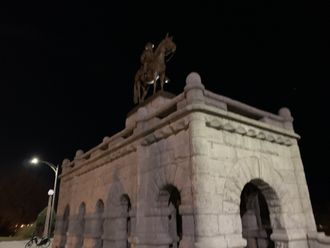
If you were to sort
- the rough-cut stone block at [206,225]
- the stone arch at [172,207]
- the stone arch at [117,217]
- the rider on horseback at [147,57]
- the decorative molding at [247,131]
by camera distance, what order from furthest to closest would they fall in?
the rider on horseback at [147,57], the stone arch at [117,217], the stone arch at [172,207], the decorative molding at [247,131], the rough-cut stone block at [206,225]

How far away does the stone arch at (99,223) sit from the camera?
10.3 metres

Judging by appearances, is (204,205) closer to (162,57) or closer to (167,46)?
(162,57)

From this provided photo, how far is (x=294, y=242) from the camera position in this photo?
7520mm

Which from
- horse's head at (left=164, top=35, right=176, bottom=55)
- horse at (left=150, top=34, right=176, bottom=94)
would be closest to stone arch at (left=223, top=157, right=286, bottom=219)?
horse at (left=150, top=34, right=176, bottom=94)

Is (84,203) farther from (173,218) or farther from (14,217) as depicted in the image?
(14,217)

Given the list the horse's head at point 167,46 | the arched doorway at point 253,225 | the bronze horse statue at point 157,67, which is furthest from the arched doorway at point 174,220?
the horse's head at point 167,46

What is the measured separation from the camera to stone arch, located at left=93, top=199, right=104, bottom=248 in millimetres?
10324

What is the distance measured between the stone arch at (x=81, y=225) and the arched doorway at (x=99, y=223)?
1.70 m

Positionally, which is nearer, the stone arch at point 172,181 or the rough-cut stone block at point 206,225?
the rough-cut stone block at point 206,225

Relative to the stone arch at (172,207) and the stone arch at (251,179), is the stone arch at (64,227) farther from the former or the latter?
the stone arch at (251,179)

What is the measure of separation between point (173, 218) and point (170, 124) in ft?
11.3

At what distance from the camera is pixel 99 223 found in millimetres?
10680

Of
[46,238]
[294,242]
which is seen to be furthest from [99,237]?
[46,238]

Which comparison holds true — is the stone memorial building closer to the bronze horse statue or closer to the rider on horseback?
the bronze horse statue
